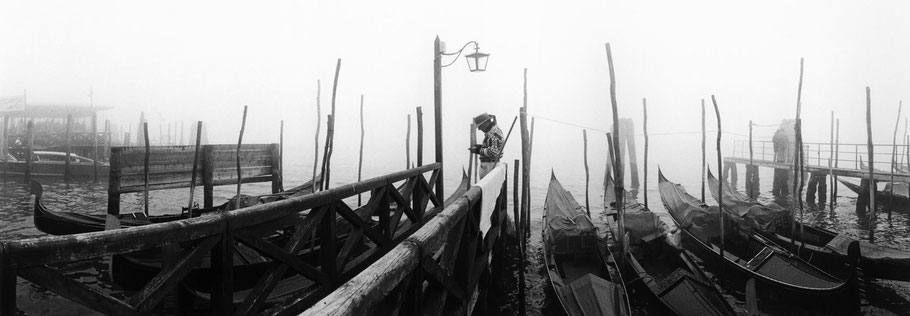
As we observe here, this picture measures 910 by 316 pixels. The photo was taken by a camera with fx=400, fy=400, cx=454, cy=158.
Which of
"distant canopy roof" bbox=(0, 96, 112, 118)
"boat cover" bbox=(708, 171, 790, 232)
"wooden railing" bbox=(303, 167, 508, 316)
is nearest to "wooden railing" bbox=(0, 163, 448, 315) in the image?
"wooden railing" bbox=(303, 167, 508, 316)

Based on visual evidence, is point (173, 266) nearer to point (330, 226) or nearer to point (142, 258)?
point (330, 226)

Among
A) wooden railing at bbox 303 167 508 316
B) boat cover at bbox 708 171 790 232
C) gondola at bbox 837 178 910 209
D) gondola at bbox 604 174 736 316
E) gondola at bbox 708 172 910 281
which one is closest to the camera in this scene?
wooden railing at bbox 303 167 508 316

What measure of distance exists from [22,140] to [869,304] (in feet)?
119

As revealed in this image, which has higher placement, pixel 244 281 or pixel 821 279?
pixel 244 281

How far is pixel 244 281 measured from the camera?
4.33 meters

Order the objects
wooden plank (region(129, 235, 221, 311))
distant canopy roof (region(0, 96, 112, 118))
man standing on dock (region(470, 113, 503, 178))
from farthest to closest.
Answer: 1. distant canopy roof (region(0, 96, 112, 118))
2. man standing on dock (region(470, 113, 503, 178))
3. wooden plank (region(129, 235, 221, 311))

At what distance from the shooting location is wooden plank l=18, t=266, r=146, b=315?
1.75 metres

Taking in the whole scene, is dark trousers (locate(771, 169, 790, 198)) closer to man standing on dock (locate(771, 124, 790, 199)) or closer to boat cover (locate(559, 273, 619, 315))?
man standing on dock (locate(771, 124, 790, 199))

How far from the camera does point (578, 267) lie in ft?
21.4

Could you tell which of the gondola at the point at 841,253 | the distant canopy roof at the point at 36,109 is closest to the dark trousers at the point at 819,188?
the gondola at the point at 841,253

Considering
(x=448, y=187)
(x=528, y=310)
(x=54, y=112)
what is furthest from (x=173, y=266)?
(x=54, y=112)

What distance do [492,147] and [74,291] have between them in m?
5.72

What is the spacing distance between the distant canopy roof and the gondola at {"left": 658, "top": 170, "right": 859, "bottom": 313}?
35881mm

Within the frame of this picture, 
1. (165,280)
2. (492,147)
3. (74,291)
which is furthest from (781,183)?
(74,291)
